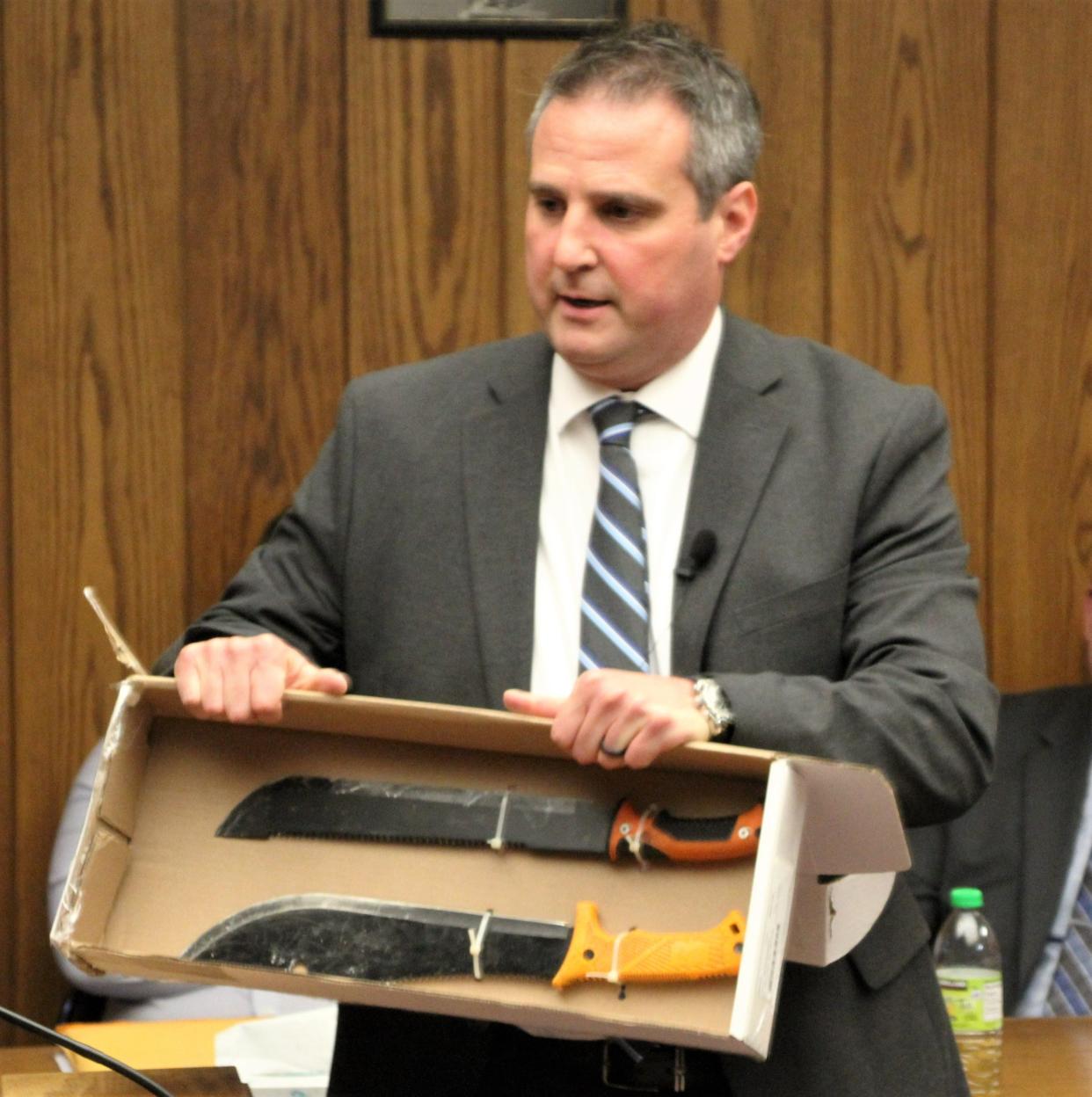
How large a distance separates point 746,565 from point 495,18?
1.66 metres

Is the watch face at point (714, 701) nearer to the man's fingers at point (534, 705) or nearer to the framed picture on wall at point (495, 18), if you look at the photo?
the man's fingers at point (534, 705)

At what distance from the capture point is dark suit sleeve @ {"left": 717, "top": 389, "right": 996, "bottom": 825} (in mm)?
1258

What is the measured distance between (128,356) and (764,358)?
1512 millimetres

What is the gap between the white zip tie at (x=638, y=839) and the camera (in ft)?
3.77

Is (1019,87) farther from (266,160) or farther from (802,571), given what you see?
(802,571)

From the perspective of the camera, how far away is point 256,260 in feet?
9.43

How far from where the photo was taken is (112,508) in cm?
287

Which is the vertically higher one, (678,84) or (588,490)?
(678,84)

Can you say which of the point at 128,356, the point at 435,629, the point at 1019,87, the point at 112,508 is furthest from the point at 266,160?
the point at 435,629

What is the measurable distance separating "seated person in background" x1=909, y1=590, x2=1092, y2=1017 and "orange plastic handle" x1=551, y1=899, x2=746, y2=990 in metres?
1.75

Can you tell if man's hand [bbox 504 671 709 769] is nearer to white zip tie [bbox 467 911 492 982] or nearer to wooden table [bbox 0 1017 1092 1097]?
white zip tie [bbox 467 911 492 982]

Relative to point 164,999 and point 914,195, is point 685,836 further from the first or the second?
point 914,195

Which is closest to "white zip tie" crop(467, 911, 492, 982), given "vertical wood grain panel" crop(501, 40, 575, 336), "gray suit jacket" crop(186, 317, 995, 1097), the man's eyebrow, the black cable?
the black cable

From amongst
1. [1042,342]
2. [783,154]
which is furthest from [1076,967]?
[783,154]
